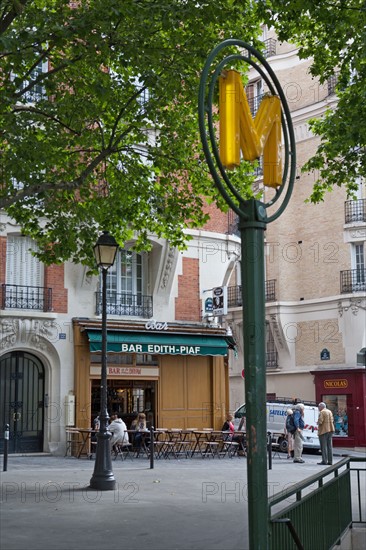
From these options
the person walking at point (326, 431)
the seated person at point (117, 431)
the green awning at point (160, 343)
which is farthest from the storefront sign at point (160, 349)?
the person walking at point (326, 431)

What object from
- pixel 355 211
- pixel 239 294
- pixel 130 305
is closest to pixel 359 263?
pixel 355 211

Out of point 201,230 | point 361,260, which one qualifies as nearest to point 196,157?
point 201,230

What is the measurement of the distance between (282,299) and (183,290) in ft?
38.7

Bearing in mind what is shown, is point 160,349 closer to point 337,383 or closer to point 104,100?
point 104,100

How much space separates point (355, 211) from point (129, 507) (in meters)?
24.8

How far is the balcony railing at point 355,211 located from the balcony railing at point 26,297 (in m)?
16.4

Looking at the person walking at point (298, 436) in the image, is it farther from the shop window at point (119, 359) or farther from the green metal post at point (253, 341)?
the green metal post at point (253, 341)

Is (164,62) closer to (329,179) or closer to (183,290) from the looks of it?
(329,179)

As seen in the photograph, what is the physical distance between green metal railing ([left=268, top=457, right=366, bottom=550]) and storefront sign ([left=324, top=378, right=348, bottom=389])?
23.0 m

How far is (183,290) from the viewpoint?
85.7ft

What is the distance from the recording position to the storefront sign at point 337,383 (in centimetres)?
3369

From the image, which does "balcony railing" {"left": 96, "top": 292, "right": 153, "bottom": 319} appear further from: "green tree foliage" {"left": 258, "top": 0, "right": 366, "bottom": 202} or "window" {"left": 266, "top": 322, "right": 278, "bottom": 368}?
"window" {"left": 266, "top": 322, "right": 278, "bottom": 368}

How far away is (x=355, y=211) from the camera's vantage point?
3478 centimetres

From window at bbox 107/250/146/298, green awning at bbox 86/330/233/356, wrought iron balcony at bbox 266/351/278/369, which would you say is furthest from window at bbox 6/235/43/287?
wrought iron balcony at bbox 266/351/278/369
